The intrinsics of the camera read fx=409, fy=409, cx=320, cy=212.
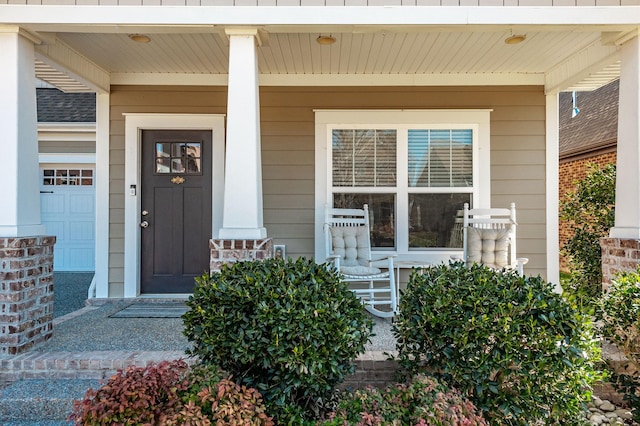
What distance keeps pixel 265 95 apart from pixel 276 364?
3.42 meters

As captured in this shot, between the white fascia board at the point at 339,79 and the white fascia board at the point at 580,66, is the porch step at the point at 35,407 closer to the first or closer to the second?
the white fascia board at the point at 339,79

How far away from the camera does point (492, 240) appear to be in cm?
427

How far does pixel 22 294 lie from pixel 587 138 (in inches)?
373

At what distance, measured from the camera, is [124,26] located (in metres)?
3.11

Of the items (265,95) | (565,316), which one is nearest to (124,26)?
(265,95)

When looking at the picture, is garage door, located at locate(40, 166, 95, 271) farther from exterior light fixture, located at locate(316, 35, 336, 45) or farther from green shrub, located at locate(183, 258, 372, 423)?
green shrub, located at locate(183, 258, 372, 423)

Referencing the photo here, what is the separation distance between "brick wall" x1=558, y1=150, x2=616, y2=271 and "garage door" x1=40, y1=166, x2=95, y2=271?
8700 mm

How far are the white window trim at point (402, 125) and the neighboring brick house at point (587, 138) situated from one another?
364 centimetres

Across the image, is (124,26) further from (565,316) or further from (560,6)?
(565,316)

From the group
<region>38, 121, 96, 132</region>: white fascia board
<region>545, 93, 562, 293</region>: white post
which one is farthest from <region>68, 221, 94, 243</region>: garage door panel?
<region>545, 93, 562, 293</region>: white post

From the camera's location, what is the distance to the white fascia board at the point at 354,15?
304 centimetres

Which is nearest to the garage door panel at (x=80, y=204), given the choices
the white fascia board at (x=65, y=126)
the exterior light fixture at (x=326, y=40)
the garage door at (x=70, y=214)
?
the garage door at (x=70, y=214)

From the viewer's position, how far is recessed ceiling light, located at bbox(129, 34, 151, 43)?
3602 millimetres

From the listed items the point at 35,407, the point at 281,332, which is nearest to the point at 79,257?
the point at 35,407
